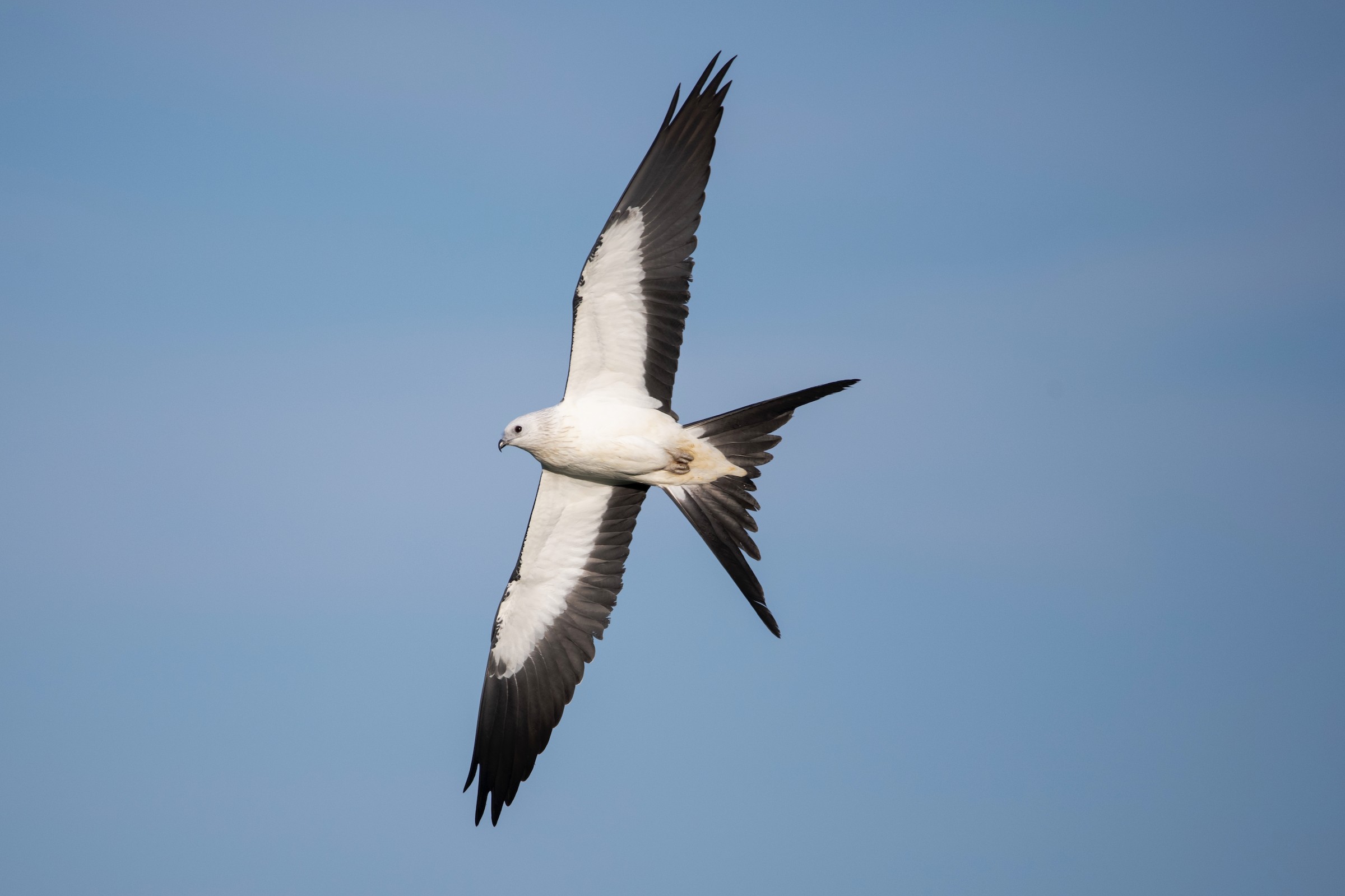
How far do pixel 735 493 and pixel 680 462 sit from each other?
20.5 inches

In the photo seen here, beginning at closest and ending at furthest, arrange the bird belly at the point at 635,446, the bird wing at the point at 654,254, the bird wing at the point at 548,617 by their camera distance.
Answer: the bird wing at the point at 654,254 < the bird belly at the point at 635,446 < the bird wing at the point at 548,617

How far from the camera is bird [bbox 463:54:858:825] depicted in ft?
31.3

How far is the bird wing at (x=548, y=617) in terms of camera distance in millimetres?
10719

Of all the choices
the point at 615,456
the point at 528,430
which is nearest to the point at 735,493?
the point at 615,456

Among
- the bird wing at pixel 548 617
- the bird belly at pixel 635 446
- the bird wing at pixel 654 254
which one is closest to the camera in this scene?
the bird wing at pixel 654 254

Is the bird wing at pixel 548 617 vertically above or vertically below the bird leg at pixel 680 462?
below

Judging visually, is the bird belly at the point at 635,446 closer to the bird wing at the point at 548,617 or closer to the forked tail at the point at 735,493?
the forked tail at the point at 735,493

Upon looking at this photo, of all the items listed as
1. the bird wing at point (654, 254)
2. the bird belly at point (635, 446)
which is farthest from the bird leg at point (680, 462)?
the bird wing at point (654, 254)

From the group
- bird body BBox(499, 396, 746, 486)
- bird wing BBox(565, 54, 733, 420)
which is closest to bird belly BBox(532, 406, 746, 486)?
bird body BBox(499, 396, 746, 486)

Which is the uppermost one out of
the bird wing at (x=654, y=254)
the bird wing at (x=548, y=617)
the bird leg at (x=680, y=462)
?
the bird wing at (x=654, y=254)

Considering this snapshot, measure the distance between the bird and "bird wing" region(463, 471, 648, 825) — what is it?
11 mm

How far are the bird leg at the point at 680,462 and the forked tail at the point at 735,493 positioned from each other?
16cm

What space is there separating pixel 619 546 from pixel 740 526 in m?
1.47

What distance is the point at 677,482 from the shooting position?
10102 mm
